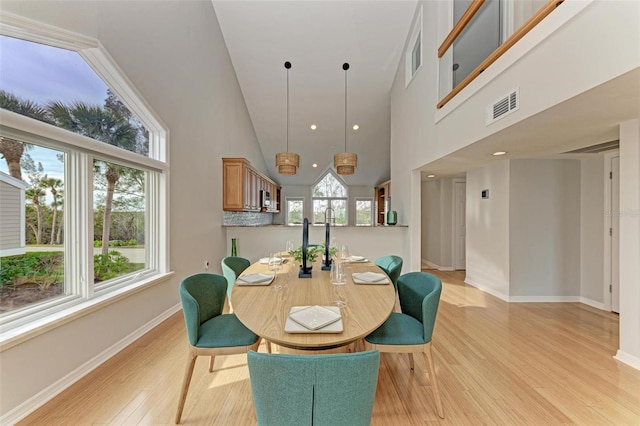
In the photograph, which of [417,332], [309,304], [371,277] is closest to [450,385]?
[417,332]

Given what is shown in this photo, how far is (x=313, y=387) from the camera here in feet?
3.05

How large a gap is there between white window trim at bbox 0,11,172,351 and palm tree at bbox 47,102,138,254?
12cm

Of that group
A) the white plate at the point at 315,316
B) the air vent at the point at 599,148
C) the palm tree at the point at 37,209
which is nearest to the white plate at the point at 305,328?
the white plate at the point at 315,316

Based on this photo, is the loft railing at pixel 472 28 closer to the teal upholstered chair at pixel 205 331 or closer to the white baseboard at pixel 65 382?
the teal upholstered chair at pixel 205 331

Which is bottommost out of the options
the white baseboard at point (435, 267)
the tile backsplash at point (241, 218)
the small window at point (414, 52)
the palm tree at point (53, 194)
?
the white baseboard at point (435, 267)

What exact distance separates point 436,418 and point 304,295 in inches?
44.1

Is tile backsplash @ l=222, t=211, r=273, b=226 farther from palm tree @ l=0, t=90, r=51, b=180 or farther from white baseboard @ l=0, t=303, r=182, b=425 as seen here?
palm tree @ l=0, t=90, r=51, b=180

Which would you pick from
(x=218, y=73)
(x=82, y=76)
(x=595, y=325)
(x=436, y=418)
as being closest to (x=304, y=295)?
(x=436, y=418)

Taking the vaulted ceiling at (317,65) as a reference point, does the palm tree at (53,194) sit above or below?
below

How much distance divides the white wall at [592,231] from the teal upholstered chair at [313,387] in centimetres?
458

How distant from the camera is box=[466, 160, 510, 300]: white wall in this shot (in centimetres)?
408

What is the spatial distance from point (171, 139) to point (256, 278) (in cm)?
230

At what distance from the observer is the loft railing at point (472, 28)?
6.52 ft

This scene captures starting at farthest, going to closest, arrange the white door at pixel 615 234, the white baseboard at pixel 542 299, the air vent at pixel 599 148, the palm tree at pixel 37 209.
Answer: the white baseboard at pixel 542 299 → the white door at pixel 615 234 → the air vent at pixel 599 148 → the palm tree at pixel 37 209
